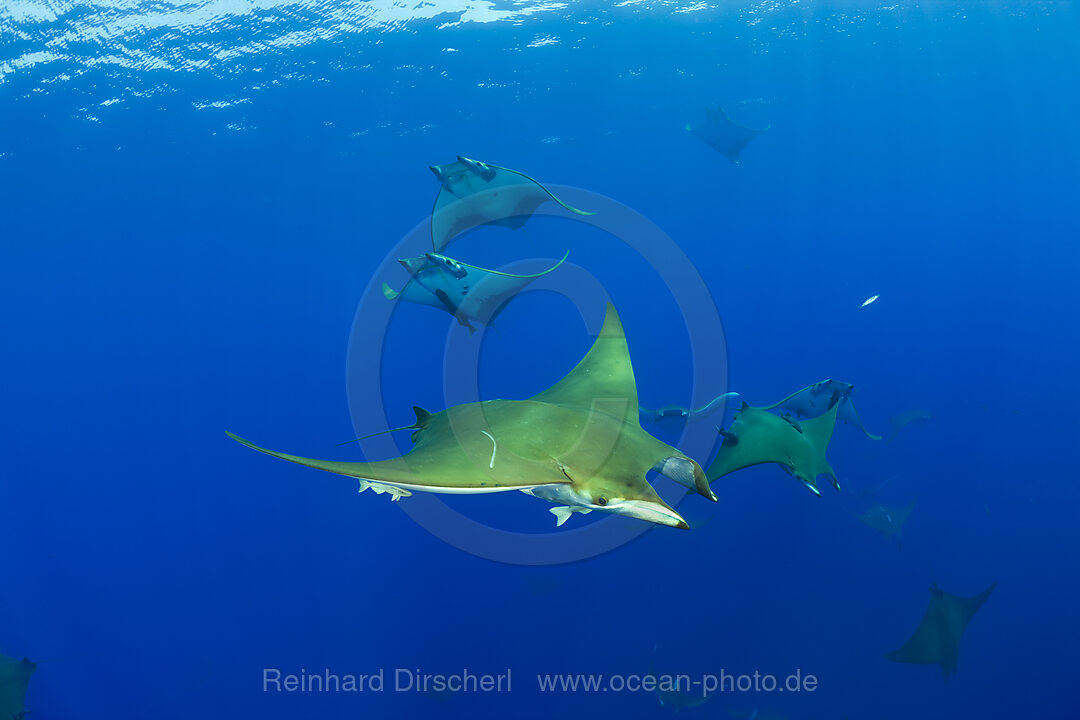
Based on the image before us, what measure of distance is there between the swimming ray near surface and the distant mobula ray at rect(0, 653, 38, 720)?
6.70 m

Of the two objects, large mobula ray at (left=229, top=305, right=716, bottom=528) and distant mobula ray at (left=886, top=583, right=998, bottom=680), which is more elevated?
large mobula ray at (left=229, top=305, right=716, bottom=528)

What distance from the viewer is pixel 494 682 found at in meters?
11.0

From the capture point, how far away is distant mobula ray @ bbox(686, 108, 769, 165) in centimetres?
938

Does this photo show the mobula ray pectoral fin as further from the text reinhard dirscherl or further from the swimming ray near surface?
the text reinhard dirscherl

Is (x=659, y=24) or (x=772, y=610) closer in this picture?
(x=772, y=610)

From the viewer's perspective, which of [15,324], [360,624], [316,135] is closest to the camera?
[360,624]

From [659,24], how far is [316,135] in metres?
12.6

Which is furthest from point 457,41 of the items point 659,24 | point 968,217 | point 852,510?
point 968,217

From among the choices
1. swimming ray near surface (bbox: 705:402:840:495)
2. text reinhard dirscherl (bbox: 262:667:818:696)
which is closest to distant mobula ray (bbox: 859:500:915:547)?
text reinhard dirscherl (bbox: 262:667:818:696)

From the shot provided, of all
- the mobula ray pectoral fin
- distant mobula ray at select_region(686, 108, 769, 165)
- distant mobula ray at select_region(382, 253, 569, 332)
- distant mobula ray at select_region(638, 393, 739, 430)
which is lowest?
the mobula ray pectoral fin

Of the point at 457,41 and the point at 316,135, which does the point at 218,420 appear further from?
the point at 457,41

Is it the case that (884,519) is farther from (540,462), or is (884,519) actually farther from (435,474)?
(435,474)

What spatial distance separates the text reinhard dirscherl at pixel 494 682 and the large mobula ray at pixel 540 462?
309 inches

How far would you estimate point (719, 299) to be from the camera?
95.6 feet
